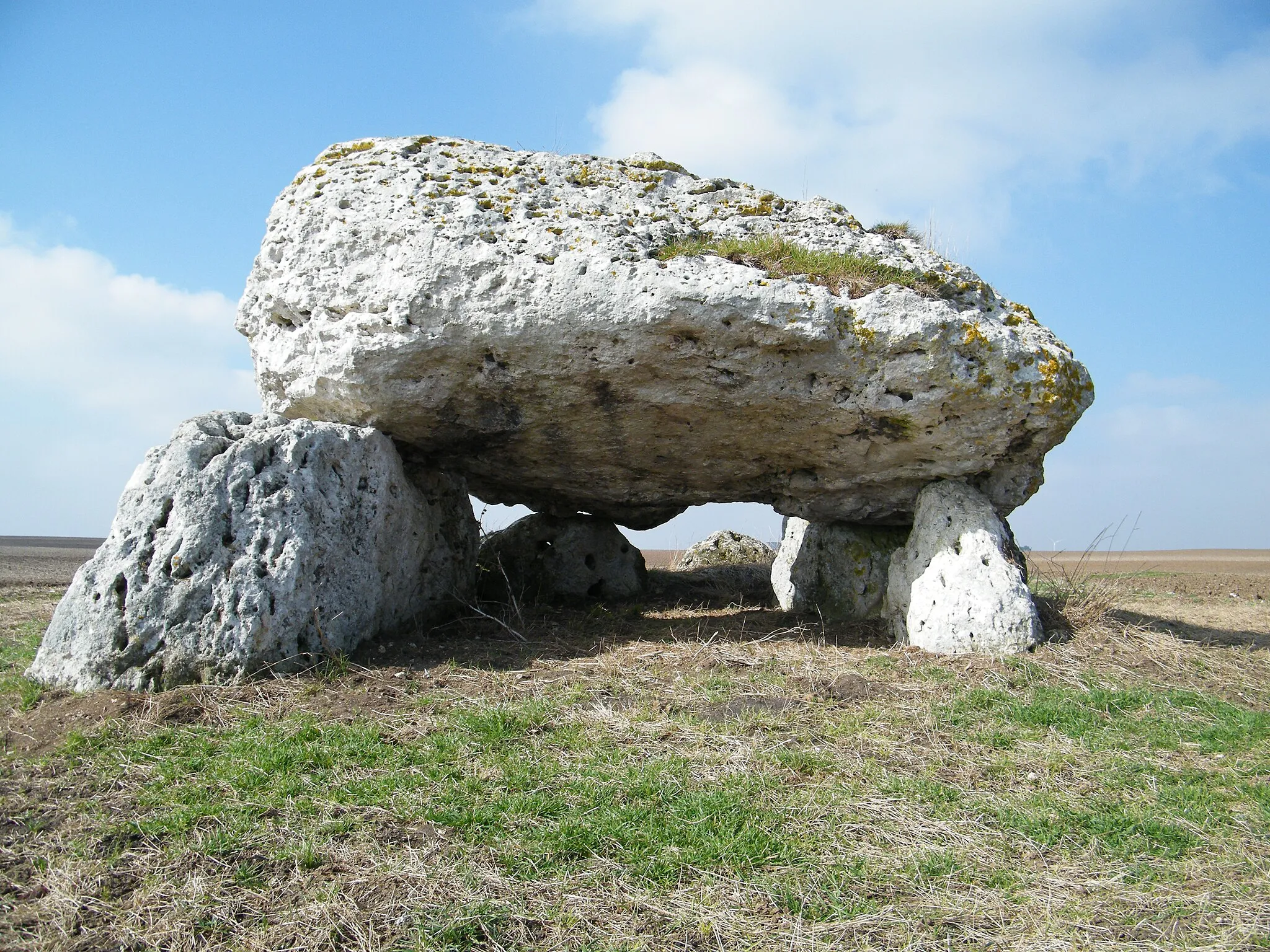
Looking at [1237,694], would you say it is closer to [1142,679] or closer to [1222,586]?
[1142,679]

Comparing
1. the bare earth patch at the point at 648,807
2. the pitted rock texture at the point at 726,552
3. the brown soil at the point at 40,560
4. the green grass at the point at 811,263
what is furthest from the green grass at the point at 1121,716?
the brown soil at the point at 40,560

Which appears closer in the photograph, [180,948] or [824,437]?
[180,948]

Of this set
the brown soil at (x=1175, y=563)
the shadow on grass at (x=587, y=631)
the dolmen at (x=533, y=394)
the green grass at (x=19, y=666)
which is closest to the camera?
the green grass at (x=19, y=666)

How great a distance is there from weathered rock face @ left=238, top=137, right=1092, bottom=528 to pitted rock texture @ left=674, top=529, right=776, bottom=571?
217 inches

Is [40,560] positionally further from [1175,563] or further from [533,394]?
[1175,563]

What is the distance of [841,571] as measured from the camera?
9.63 meters

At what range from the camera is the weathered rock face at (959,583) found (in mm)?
7422

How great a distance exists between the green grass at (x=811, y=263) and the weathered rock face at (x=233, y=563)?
10.8ft

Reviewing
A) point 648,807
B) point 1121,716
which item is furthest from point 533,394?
point 1121,716

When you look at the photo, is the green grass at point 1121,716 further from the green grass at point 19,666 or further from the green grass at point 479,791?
the green grass at point 19,666

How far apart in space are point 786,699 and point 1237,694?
11.4 feet

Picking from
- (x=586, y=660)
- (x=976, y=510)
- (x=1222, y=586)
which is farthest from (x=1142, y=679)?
(x=1222, y=586)

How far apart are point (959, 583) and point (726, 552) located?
6.93 m

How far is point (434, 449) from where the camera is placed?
8805 millimetres
